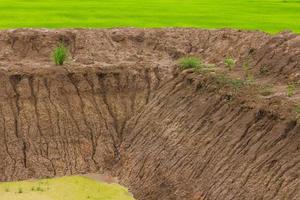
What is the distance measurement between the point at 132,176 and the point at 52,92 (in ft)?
14.2

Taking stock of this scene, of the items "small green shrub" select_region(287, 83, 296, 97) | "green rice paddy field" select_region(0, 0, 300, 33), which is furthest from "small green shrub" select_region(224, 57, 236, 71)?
"green rice paddy field" select_region(0, 0, 300, 33)

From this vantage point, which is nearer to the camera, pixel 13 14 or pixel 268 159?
pixel 268 159

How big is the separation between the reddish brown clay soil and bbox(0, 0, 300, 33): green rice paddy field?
3.78 meters

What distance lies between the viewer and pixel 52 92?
21.6m

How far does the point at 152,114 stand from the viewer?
2092 cm

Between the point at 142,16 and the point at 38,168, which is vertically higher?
the point at 142,16

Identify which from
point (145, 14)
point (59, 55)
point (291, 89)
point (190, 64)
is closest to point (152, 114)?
point (190, 64)

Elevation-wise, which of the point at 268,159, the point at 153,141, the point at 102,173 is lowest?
the point at 102,173

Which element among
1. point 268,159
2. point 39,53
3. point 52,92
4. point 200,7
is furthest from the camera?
point 200,7

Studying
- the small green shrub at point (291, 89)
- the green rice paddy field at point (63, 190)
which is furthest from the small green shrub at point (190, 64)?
the green rice paddy field at point (63, 190)

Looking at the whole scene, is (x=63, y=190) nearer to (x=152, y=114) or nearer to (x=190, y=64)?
(x=152, y=114)

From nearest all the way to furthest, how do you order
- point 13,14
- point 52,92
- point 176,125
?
point 176,125, point 52,92, point 13,14

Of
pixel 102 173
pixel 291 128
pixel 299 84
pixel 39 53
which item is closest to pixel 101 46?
pixel 39 53

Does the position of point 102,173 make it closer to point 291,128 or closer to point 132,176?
point 132,176
